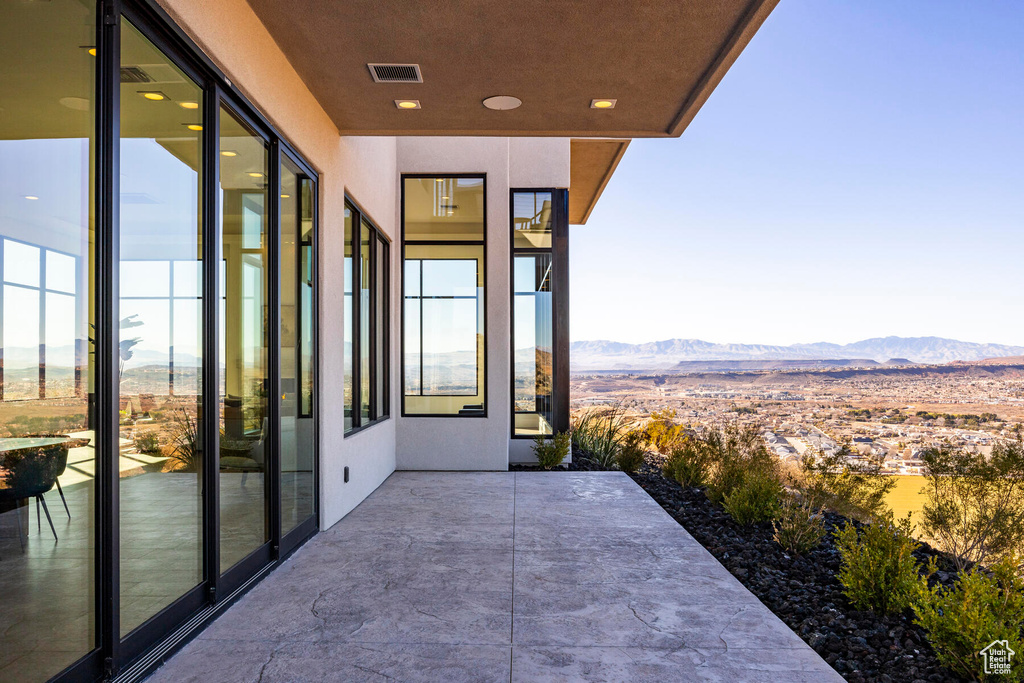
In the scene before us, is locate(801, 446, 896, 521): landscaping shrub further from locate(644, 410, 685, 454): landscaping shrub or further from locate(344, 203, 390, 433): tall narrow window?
locate(344, 203, 390, 433): tall narrow window

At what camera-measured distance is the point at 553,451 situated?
7457 mm

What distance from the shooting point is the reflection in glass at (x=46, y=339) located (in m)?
1.76

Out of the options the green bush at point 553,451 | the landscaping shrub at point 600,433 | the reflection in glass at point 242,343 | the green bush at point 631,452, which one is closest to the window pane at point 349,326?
the reflection in glass at point 242,343

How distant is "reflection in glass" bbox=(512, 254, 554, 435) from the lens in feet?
26.0

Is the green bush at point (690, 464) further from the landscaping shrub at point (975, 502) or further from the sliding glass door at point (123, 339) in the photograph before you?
the sliding glass door at point (123, 339)

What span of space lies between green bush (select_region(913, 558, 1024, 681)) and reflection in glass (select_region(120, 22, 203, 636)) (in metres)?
3.13

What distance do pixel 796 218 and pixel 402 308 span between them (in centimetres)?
1812

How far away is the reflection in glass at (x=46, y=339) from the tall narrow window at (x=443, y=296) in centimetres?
529

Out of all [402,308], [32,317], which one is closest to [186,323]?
[32,317]

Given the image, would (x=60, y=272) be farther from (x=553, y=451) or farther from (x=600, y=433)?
(x=600, y=433)

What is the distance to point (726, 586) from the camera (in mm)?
3482

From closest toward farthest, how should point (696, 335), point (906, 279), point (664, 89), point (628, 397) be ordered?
point (664, 89), point (628, 397), point (906, 279), point (696, 335)

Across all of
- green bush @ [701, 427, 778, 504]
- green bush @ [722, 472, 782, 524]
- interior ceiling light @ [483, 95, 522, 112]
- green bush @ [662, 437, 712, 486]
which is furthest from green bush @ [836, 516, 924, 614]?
interior ceiling light @ [483, 95, 522, 112]

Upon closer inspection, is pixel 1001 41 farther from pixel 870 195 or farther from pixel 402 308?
pixel 402 308
